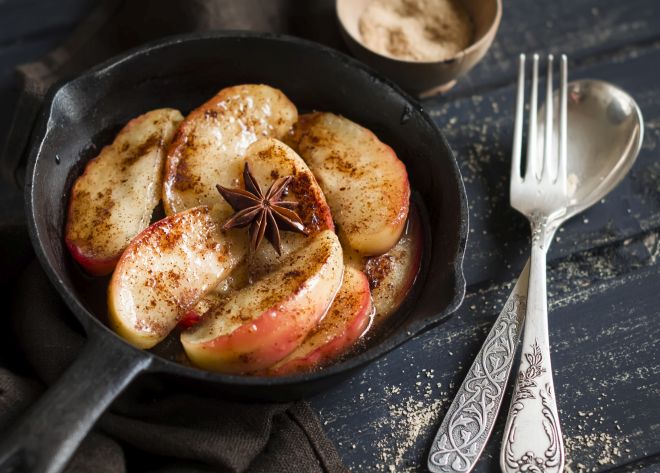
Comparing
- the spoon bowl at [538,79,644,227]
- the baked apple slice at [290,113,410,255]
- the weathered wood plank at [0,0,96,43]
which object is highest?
the weathered wood plank at [0,0,96,43]

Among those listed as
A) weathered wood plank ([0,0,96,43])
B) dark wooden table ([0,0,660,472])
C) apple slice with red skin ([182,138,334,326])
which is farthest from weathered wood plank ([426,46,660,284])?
weathered wood plank ([0,0,96,43])

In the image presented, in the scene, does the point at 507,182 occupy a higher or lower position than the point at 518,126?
lower

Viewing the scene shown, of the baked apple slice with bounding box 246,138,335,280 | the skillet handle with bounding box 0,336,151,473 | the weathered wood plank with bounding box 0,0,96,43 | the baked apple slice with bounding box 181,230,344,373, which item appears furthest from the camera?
the weathered wood plank with bounding box 0,0,96,43

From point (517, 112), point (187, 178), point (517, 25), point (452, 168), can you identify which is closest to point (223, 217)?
point (187, 178)

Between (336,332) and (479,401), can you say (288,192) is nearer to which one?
(336,332)

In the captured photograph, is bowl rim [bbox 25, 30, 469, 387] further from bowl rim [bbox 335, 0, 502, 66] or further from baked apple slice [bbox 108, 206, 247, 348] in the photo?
bowl rim [bbox 335, 0, 502, 66]

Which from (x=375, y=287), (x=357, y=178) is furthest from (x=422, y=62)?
(x=375, y=287)

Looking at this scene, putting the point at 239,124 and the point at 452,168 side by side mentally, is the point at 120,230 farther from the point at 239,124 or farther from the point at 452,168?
the point at 452,168
